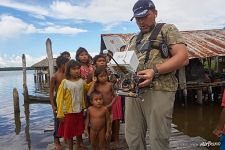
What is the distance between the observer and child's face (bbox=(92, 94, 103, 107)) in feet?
16.8

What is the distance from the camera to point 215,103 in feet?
59.2

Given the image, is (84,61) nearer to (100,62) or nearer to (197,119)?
(100,62)

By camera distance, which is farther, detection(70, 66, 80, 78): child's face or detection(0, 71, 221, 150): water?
detection(0, 71, 221, 150): water

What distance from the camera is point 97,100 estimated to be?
16.8ft

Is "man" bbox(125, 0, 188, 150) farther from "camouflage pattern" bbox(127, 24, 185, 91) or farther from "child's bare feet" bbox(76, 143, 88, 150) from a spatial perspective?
"child's bare feet" bbox(76, 143, 88, 150)

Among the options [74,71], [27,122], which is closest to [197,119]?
[27,122]

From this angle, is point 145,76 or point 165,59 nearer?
point 145,76

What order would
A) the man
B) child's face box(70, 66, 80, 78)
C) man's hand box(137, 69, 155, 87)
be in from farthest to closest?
child's face box(70, 66, 80, 78) → the man → man's hand box(137, 69, 155, 87)

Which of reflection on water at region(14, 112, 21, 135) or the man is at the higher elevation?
the man

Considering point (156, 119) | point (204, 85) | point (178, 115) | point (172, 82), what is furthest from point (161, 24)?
point (204, 85)

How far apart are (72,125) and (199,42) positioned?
14514 mm

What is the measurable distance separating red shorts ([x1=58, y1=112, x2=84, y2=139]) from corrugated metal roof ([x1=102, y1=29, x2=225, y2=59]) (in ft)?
36.7

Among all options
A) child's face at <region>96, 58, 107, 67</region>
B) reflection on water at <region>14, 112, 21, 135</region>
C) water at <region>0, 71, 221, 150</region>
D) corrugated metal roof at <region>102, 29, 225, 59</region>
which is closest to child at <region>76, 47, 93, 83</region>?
child's face at <region>96, 58, 107, 67</region>

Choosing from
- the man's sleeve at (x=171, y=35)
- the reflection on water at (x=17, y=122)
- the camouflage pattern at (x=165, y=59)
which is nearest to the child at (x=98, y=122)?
the camouflage pattern at (x=165, y=59)
